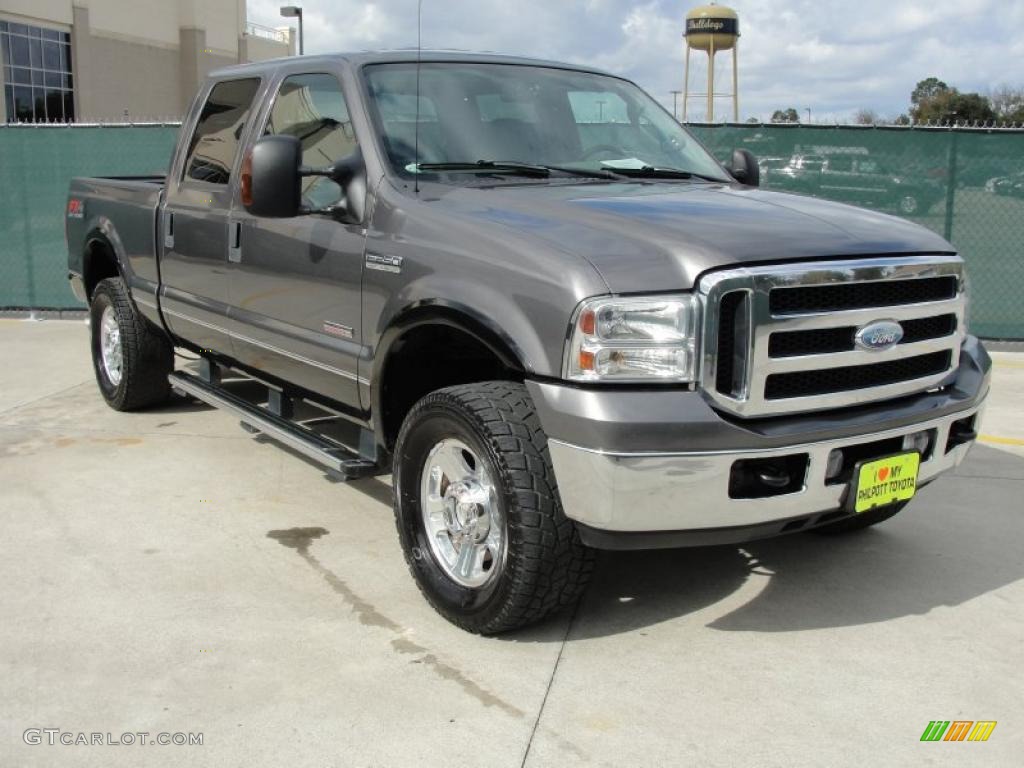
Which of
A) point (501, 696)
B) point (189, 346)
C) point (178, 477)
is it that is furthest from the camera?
point (189, 346)

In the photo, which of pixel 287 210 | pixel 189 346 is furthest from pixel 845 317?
pixel 189 346

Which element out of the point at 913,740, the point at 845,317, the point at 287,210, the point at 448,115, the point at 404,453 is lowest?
the point at 913,740

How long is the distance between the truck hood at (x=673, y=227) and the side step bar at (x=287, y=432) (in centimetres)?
115

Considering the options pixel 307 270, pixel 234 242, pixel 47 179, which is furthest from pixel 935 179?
pixel 47 179

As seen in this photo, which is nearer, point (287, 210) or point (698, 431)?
point (698, 431)

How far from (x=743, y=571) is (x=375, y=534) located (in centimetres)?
161

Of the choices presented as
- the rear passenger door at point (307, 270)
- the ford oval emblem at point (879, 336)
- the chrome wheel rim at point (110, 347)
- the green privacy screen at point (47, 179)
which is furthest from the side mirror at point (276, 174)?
the green privacy screen at point (47, 179)

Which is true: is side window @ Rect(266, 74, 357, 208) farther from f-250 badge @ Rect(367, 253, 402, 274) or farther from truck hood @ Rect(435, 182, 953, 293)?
truck hood @ Rect(435, 182, 953, 293)

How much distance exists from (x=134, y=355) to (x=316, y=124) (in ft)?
8.45

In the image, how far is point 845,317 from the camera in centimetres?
349

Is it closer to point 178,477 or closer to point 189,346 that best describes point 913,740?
point 178,477

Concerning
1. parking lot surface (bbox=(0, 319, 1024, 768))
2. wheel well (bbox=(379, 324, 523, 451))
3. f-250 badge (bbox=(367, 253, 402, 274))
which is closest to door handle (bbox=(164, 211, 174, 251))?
parking lot surface (bbox=(0, 319, 1024, 768))

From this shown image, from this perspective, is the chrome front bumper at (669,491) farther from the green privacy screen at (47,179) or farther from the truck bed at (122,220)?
the green privacy screen at (47,179)

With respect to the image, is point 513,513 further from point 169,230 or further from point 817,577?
point 169,230
